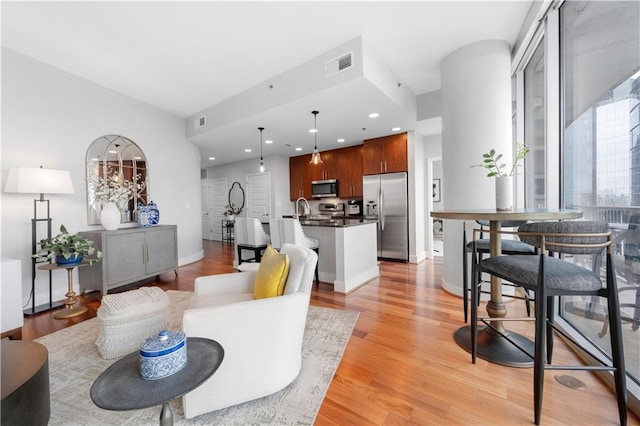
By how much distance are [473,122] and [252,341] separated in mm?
3094

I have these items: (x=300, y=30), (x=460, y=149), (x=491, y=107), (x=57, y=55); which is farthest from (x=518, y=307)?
(x=57, y=55)

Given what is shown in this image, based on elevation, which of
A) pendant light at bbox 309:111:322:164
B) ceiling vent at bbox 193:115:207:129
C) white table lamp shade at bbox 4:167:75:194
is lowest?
white table lamp shade at bbox 4:167:75:194

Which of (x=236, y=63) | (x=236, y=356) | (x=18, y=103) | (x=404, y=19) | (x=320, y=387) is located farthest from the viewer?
(x=236, y=63)

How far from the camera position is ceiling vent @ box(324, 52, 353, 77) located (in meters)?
2.90

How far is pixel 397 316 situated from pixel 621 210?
5.84ft

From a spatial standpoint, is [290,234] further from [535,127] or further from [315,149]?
[535,127]

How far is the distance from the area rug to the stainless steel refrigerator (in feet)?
9.35

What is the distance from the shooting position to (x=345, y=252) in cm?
333

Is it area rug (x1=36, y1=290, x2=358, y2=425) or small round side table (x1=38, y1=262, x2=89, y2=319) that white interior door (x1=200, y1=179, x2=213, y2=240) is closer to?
small round side table (x1=38, y1=262, x2=89, y2=319)

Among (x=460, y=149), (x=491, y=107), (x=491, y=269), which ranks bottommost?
(x=491, y=269)

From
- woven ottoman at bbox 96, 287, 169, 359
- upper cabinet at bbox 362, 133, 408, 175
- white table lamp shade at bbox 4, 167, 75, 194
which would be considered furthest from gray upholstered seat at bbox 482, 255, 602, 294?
white table lamp shade at bbox 4, 167, 75, 194

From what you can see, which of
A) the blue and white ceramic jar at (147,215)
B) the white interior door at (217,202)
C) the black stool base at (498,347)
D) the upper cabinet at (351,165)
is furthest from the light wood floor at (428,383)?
the white interior door at (217,202)

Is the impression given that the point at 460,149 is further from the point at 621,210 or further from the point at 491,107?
the point at 621,210

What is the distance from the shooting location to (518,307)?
277 cm
